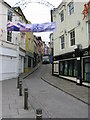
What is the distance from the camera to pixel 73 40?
56.5 feet

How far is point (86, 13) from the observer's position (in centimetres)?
1367

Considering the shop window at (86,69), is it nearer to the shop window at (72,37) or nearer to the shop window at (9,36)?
the shop window at (72,37)

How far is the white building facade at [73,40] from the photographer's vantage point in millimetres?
14147

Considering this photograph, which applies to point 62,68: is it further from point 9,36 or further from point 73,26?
point 9,36

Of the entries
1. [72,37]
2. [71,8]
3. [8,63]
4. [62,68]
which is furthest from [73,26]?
[8,63]

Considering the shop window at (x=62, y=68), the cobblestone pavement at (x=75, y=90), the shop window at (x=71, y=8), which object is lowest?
the cobblestone pavement at (x=75, y=90)

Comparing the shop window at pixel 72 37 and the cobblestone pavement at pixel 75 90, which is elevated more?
the shop window at pixel 72 37

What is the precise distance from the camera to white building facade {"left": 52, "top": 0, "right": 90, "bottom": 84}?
1415cm

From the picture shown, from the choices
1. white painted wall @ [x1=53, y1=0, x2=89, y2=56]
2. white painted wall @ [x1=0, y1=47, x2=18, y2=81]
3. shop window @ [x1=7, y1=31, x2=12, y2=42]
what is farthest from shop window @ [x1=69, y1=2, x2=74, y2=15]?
white painted wall @ [x1=0, y1=47, x2=18, y2=81]

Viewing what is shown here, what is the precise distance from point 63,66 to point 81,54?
239 inches

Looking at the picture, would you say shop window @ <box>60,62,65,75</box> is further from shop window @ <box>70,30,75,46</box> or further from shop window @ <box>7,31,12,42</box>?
shop window @ <box>7,31,12,42</box>

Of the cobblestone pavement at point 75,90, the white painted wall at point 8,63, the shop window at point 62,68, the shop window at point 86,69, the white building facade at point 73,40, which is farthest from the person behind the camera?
the shop window at point 62,68

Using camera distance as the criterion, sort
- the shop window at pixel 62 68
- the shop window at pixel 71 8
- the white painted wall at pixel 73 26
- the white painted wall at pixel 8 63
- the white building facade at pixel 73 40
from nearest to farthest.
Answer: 1. the white building facade at pixel 73 40
2. the white painted wall at pixel 73 26
3. the shop window at pixel 71 8
4. the white painted wall at pixel 8 63
5. the shop window at pixel 62 68

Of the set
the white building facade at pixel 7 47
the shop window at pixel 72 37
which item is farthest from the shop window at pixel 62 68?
the white building facade at pixel 7 47
